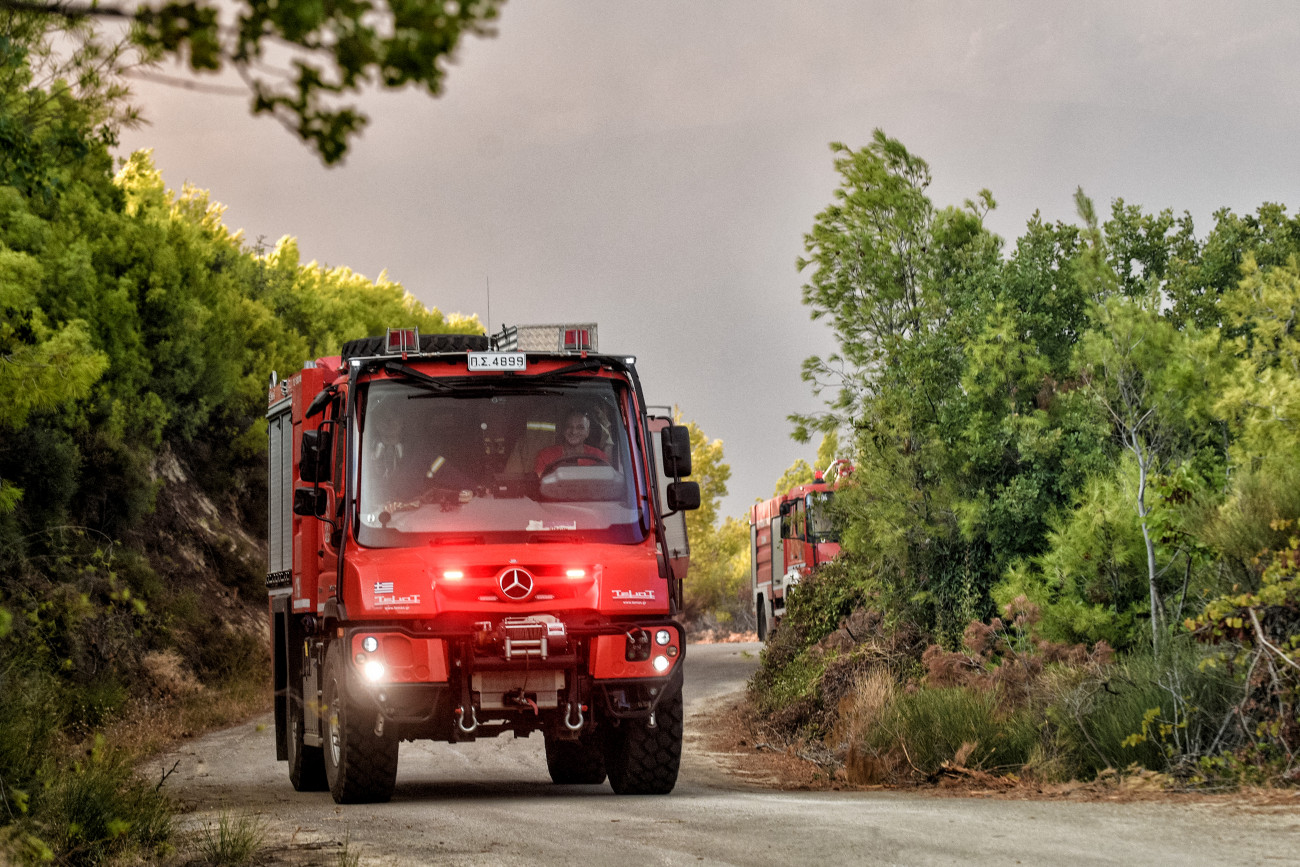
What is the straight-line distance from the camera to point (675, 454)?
1068 cm

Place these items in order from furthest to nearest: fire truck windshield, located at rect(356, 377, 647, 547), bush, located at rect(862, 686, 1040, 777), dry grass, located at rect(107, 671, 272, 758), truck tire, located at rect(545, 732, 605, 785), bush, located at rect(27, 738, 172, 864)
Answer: dry grass, located at rect(107, 671, 272, 758) → truck tire, located at rect(545, 732, 605, 785) → bush, located at rect(862, 686, 1040, 777) → fire truck windshield, located at rect(356, 377, 647, 547) → bush, located at rect(27, 738, 172, 864)

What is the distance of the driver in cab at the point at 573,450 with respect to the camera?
418 inches

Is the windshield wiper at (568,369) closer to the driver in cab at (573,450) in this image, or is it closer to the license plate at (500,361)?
the license plate at (500,361)

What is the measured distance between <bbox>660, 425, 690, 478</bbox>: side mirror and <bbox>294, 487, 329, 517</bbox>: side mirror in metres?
2.42

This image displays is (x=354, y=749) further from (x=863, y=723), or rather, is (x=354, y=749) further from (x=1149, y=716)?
(x=863, y=723)

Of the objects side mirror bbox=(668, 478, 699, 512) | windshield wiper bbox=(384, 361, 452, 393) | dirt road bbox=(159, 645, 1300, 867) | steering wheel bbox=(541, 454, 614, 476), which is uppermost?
windshield wiper bbox=(384, 361, 452, 393)

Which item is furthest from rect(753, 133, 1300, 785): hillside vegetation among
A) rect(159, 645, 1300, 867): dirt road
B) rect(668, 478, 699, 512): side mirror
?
rect(668, 478, 699, 512): side mirror

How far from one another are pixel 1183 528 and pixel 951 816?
14.8 feet

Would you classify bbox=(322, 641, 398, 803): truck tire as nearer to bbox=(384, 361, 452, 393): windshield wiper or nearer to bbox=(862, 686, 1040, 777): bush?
bbox=(384, 361, 452, 393): windshield wiper

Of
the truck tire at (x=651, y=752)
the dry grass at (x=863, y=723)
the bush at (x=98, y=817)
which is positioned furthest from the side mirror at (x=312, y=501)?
the dry grass at (x=863, y=723)

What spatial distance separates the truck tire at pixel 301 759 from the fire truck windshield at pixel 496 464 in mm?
3021

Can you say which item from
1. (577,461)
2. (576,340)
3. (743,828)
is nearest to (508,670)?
(577,461)

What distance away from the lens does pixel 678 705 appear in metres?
11.0

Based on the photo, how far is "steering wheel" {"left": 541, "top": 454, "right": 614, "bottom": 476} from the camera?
10.6 metres
